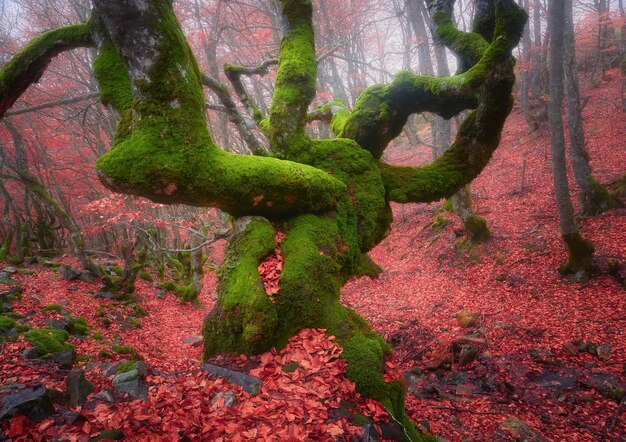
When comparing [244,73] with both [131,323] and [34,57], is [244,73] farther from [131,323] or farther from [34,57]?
[131,323]

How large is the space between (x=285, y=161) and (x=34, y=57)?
2706 millimetres

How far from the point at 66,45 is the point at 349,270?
3970mm

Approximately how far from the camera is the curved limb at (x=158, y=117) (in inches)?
117

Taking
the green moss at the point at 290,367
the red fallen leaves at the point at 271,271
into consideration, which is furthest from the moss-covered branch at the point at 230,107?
the green moss at the point at 290,367

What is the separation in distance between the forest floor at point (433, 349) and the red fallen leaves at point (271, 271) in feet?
1.88

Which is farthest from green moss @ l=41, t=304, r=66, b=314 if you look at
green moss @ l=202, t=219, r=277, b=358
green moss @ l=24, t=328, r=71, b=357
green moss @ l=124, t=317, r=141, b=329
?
green moss @ l=202, t=219, r=277, b=358

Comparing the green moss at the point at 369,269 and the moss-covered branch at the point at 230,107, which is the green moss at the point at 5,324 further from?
the green moss at the point at 369,269

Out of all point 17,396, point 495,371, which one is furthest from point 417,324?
point 17,396

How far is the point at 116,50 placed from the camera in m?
3.26

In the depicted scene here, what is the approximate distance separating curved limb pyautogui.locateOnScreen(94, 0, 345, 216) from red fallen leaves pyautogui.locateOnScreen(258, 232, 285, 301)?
783mm

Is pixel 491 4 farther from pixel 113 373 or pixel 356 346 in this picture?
pixel 113 373

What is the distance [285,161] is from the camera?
4.02m

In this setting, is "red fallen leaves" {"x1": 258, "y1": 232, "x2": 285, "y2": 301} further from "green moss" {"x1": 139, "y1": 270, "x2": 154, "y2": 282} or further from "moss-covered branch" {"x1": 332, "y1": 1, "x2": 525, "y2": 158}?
"green moss" {"x1": 139, "y1": 270, "x2": 154, "y2": 282}

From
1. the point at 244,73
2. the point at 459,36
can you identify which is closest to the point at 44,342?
the point at 244,73
